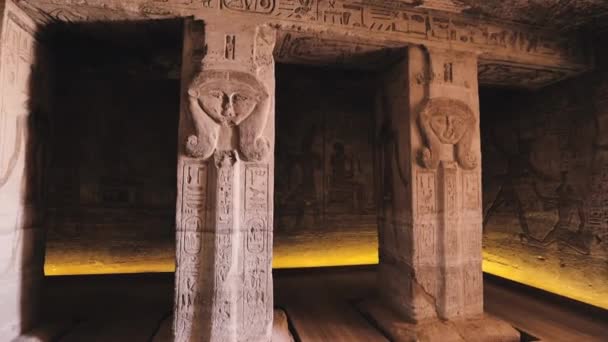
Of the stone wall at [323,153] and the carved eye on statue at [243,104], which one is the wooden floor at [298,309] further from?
the carved eye on statue at [243,104]

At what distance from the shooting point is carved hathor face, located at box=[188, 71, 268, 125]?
2619 millimetres

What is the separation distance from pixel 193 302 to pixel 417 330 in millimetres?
1911

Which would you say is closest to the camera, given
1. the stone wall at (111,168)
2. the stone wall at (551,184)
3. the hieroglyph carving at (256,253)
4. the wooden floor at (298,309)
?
the hieroglyph carving at (256,253)

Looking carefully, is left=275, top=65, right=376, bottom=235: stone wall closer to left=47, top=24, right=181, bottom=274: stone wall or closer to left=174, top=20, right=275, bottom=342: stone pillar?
left=47, top=24, right=181, bottom=274: stone wall

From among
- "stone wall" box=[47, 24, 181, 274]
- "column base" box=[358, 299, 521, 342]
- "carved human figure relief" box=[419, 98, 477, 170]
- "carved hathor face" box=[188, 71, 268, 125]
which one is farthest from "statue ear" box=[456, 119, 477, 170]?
"stone wall" box=[47, 24, 181, 274]

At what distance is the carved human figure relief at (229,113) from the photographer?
102 inches

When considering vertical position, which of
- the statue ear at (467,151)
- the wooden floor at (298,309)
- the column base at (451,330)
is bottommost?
the wooden floor at (298,309)

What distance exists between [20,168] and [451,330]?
3.92 meters

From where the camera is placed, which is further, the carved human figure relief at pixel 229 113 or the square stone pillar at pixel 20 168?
the carved human figure relief at pixel 229 113

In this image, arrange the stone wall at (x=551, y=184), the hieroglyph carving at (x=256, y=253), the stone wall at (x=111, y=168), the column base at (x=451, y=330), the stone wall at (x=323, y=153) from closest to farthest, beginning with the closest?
the hieroglyph carving at (x=256, y=253), the column base at (x=451, y=330), the stone wall at (x=551, y=184), the stone wall at (x=111, y=168), the stone wall at (x=323, y=153)

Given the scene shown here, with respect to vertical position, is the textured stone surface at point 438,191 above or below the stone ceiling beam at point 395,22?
below

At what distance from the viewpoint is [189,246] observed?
257cm

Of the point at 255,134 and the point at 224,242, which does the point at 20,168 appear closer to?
the point at 224,242

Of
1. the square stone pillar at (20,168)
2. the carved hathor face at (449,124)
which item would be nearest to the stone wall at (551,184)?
the carved hathor face at (449,124)
